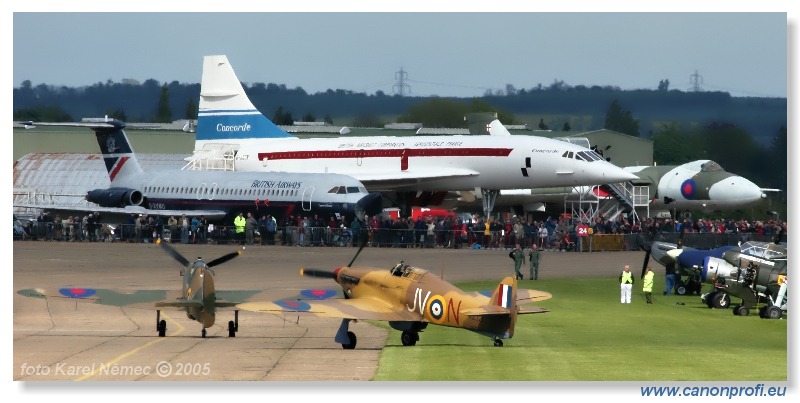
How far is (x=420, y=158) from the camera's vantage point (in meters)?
65.3

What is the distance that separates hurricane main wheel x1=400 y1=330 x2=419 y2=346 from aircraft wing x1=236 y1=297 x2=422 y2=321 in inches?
42.3

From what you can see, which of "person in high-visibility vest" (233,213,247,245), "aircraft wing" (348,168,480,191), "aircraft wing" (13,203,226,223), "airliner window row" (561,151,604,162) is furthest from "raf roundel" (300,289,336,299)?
"aircraft wing" (348,168,480,191)

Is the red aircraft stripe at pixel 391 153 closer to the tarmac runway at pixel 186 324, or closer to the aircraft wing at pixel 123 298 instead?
the tarmac runway at pixel 186 324

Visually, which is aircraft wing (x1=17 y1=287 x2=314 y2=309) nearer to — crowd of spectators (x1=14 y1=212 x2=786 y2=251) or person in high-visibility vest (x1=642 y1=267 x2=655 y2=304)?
person in high-visibility vest (x1=642 y1=267 x2=655 y2=304)

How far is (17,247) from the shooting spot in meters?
48.6

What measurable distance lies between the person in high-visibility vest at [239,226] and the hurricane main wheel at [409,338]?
27680mm

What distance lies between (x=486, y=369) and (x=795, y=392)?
4774mm

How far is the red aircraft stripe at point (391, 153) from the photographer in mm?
63625

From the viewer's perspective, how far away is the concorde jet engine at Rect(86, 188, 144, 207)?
60.9 m

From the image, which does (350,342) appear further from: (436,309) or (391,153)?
(391,153)

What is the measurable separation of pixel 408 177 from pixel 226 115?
40.2ft

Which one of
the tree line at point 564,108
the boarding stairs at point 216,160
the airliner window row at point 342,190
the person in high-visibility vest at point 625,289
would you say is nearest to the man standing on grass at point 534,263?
the person in high-visibility vest at point 625,289

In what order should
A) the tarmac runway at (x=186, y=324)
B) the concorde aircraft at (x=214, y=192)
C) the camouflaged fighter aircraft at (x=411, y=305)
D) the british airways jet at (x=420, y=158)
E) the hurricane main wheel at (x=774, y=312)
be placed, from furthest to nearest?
the british airways jet at (x=420, y=158) < the concorde aircraft at (x=214, y=192) < the hurricane main wheel at (x=774, y=312) < the camouflaged fighter aircraft at (x=411, y=305) < the tarmac runway at (x=186, y=324)
